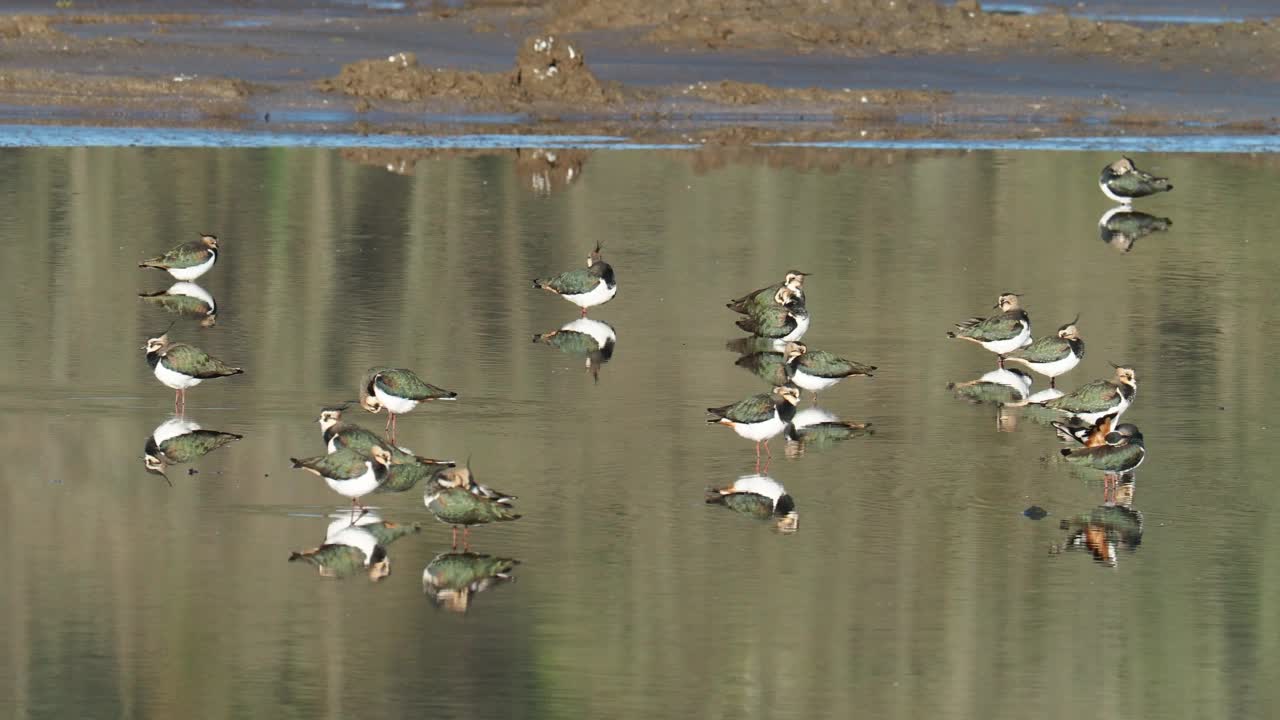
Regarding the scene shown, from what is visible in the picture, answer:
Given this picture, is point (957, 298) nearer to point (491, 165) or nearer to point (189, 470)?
point (189, 470)

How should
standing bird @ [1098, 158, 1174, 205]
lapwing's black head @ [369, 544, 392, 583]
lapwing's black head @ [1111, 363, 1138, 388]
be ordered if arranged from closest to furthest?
lapwing's black head @ [369, 544, 392, 583] < lapwing's black head @ [1111, 363, 1138, 388] < standing bird @ [1098, 158, 1174, 205]

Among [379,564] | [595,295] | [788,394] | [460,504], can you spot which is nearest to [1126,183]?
[595,295]

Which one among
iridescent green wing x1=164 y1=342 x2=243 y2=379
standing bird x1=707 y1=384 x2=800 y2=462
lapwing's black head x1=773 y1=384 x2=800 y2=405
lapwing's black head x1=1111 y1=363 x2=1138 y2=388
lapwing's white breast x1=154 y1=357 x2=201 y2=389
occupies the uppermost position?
iridescent green wing x1=164 y1=342 x2=243 y2=379

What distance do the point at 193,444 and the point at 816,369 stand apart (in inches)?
157

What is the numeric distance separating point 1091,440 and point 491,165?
52.0ft

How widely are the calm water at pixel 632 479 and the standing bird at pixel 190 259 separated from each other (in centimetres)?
26

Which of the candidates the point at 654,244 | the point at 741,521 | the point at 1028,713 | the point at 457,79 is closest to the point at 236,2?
the point at 457,79

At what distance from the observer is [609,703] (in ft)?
29.0

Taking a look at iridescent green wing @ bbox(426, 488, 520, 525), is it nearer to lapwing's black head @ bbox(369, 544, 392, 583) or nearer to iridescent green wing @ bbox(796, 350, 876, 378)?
lapwing's black head @ bbox(369, 544, 392, 583)

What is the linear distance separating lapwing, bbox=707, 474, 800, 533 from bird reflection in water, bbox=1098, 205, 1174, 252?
1085cm

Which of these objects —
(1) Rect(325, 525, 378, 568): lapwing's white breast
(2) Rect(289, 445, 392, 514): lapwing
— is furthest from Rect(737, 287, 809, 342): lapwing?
(1) Rect(325, 525, 378, 568): lapwing's white breast

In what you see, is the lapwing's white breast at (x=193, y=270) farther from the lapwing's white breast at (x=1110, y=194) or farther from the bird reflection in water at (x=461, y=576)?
the lapwing's white breast at (x=1110, y=194)

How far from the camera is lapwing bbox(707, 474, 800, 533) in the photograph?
1177 centimetres

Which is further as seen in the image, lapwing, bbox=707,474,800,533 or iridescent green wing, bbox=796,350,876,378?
iridescent green wing, bbox=796,350,876,378
